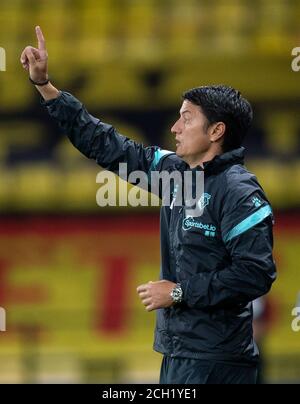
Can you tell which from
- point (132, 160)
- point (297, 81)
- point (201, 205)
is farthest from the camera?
point (297, 81)

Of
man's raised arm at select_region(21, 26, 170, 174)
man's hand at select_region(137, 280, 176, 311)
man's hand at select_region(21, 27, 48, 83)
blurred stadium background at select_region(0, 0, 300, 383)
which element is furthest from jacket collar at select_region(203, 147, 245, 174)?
blurred stadium background at select_region(0, 0, 300, 383)

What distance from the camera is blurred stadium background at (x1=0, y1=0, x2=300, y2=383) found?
777cm

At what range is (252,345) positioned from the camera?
280 cm

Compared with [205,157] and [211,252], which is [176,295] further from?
[205,157]

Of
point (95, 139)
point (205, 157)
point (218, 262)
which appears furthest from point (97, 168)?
point (218, 262)

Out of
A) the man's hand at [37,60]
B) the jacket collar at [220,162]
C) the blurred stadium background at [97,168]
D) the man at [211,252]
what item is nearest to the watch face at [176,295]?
the man at [211,252]

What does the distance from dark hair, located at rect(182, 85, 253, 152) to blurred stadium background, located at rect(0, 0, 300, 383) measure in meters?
4.87

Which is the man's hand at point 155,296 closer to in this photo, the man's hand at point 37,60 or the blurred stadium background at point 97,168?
the man's hand at point 37,60

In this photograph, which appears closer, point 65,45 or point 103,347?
point 103,347

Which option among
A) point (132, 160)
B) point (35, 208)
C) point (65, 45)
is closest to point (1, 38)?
point (65, 45)

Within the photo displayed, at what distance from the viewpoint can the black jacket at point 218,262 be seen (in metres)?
2.66

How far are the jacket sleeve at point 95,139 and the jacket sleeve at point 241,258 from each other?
38cm

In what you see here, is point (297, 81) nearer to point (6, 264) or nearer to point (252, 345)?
point (6, 264)
